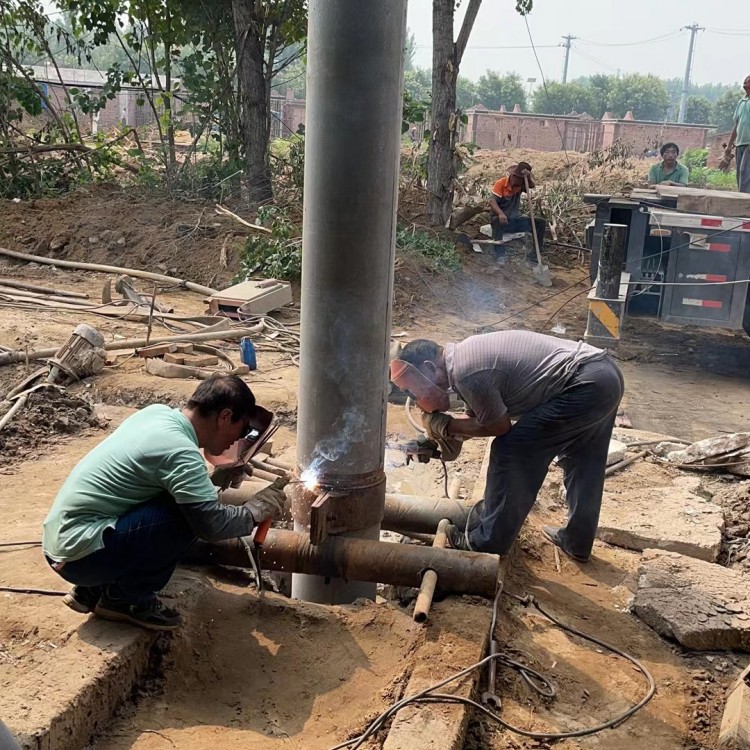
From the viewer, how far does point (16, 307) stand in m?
9.85

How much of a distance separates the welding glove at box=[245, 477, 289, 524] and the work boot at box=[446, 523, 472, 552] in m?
1.24

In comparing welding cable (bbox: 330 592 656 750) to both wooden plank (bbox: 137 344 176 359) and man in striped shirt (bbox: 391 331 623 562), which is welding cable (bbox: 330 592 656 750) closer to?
man in striped shirt (bbox: 391 331 623 562)

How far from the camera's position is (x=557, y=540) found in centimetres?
518

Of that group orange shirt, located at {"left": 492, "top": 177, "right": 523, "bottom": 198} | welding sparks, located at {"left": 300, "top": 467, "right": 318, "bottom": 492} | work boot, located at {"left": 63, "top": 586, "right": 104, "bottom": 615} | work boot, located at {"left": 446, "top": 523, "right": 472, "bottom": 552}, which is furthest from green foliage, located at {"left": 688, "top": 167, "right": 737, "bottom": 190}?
work boot, located at {"left": 63, "top": 586, "right": 104, "bottom": 615}

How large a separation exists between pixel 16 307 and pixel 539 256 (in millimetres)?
7976

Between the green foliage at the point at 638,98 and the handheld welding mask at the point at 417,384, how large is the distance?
79.5 metres

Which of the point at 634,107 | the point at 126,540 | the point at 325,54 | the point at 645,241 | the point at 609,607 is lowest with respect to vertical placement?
the point at 609,607

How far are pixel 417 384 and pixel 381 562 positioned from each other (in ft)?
3.03

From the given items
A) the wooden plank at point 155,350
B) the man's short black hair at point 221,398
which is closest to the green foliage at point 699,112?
the wooden plank at point 155,350

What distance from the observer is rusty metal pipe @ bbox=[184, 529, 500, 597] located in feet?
13.1

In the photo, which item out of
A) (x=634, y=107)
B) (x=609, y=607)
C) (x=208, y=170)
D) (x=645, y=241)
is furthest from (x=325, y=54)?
(x=634, y=107)

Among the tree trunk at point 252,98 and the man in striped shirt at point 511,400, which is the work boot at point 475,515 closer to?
the man in striped shirt at point 511,400

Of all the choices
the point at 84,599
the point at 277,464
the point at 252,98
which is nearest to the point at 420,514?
the point at 277,464

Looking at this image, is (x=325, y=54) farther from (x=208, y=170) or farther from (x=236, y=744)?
(x=208, y=170)
